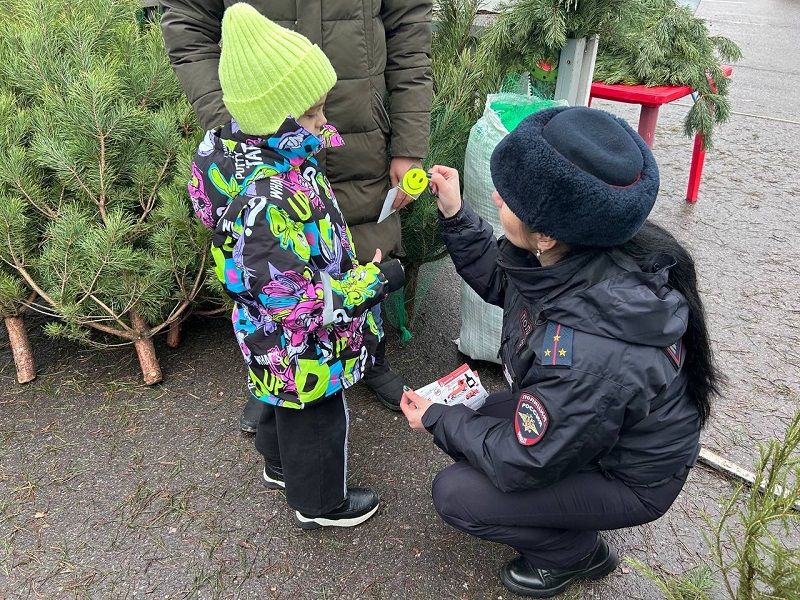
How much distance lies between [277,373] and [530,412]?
711 mm

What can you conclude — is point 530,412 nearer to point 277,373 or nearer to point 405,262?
point 277,373

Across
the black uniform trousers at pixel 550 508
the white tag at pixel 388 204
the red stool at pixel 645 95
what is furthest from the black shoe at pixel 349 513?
the red stool at pixel 645 95

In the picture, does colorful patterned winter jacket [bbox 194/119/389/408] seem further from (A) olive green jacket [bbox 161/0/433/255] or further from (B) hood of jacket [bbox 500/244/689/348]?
(B) hood of jacket [bbox 500/244/689/348]

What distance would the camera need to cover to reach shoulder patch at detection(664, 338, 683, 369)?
63.7 inches

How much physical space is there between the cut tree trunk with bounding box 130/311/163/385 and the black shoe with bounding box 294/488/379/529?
3.28 feet

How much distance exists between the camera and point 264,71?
162 centimetres

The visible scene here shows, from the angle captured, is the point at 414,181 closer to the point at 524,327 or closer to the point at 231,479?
the point at 524,327

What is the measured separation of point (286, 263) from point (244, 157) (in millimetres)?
317

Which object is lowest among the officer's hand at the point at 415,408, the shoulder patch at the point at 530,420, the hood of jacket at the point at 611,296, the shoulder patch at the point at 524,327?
the officer's hand at the point at 415,408

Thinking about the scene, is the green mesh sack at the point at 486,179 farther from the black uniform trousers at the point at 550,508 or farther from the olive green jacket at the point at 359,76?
the black uniform trousers at the point at 550,508

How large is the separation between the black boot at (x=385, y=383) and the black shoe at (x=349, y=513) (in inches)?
20.0

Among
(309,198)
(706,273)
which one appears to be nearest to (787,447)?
(309,198)

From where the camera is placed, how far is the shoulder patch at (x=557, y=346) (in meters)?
1.54

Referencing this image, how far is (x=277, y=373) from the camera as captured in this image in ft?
6.13
